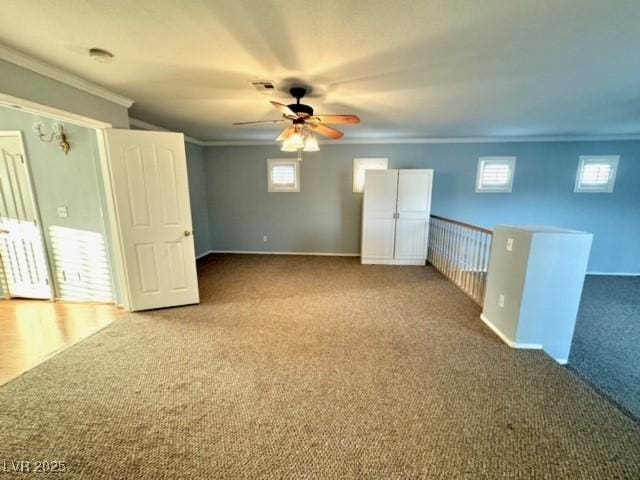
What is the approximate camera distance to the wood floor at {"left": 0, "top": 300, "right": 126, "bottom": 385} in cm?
215

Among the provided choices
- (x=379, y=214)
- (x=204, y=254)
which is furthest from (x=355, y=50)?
(x=204, y=254)

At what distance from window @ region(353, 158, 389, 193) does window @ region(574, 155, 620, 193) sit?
376 cm

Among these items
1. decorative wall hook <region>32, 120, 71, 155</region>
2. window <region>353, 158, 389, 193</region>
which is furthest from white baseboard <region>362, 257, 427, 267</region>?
decorative wall hook <region>32, 120, 71, 155</region>

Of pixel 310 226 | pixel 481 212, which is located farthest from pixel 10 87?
pixel 481 212

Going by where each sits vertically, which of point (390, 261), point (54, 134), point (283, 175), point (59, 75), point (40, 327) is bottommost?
point (40, 327)

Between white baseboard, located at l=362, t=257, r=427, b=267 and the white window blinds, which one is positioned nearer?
white baseboard, located at l=362, t=257, r=427, b=267

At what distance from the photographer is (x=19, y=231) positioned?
3.15 m

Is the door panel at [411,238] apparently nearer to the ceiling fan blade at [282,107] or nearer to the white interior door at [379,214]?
the white interior door at [379,214]

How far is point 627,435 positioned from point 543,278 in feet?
3.64

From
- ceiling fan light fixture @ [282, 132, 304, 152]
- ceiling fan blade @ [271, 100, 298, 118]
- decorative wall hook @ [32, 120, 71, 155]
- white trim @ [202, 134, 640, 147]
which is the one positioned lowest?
ceiling fan light fixture @ [282, 132, 304, 152]

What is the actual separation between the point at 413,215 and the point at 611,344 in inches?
114

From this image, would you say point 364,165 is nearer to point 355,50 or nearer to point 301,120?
point 301,120

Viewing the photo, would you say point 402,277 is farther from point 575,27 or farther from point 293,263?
point 575,27

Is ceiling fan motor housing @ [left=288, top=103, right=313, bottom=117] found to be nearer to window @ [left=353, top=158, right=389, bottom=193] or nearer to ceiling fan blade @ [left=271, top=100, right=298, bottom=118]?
ceiling fan blade @ [left=271, top=100, right=298, bottom=118]
